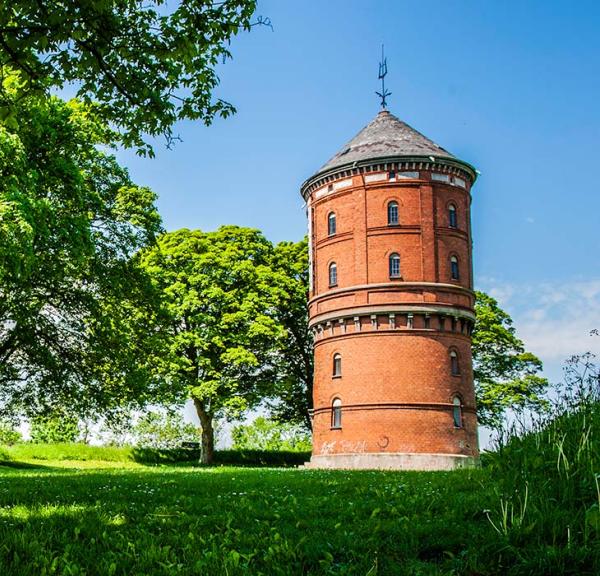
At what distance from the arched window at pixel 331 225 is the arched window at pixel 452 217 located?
19.8 feet

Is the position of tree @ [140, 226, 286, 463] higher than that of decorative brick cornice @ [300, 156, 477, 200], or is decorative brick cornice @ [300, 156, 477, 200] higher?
decorative brick cornice @ [300, 156, 477, 200]

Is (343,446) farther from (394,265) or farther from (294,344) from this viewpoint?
(294,344)

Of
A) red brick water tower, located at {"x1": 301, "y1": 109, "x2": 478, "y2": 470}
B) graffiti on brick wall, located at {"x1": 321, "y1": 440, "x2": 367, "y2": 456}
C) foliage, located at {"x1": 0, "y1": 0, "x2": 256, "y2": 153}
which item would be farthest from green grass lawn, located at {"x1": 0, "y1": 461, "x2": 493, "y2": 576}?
graffiti on brick wall, located at {"x1": 321, "y1": 440, "x2": 367, "y2": 456}

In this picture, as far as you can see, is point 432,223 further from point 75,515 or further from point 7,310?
point 75,515

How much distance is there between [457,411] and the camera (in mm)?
34375

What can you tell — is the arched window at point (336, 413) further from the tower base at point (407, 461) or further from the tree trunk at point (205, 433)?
the tree trunk at point (205, 433)

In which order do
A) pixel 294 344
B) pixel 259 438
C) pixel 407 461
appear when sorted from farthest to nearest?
pixel 259 438 → pixel 294 344 → pixel 407 461

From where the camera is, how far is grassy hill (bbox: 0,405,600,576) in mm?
5125

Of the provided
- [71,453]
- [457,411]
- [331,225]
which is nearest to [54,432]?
[71,453]

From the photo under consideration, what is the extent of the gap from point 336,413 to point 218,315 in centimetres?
1043

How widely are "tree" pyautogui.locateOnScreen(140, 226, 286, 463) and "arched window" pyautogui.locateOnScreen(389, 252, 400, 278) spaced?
871 cm

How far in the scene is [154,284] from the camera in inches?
924

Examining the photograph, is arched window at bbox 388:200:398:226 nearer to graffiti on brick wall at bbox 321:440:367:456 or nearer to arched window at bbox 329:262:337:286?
arched window at bbox 329:262:337:286

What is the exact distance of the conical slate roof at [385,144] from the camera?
3619 cm
